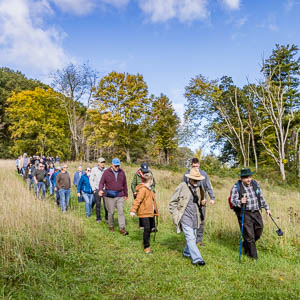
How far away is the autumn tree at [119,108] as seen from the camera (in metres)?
29.5

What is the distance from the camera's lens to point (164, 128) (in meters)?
34.1

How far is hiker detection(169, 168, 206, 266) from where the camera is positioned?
15.2 ft

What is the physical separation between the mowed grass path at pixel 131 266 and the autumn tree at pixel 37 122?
27.8 metres

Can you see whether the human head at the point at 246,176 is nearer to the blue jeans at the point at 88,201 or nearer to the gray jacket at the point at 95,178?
the gray jacket at the point at 95,178

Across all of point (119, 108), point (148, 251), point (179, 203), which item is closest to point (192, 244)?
point (179, 203)

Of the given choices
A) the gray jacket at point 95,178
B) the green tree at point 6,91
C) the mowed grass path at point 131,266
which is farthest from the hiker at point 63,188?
the green tree at point 6,91

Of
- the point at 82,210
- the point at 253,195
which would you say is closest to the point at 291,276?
the point at 253,195

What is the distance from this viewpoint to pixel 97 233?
6637 millimetres

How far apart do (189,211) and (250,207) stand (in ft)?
4.41

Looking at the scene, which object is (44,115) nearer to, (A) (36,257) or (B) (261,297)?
(A) (36,257)

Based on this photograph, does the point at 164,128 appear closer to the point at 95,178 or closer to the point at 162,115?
the point at 162,115

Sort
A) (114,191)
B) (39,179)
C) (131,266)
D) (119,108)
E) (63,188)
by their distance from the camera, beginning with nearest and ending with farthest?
(131,266)
(114,191)
(63,188)
(39,179)
(119,108)

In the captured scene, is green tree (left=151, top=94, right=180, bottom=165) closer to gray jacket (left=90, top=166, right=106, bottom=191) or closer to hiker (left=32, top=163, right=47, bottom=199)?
hiker (left=32, top=163, right=47, bottom=199)

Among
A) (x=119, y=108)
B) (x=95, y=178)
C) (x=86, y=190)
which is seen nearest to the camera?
(x=95, y=178)
